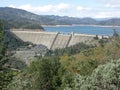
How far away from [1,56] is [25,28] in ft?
399

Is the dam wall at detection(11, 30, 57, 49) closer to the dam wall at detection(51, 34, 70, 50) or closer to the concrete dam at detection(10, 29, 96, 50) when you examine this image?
the concrete dam at detection(10, 29, 96, 50)

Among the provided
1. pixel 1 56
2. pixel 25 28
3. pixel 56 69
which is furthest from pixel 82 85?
pixel 25 28

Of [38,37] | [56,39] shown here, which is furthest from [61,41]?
[38,37]

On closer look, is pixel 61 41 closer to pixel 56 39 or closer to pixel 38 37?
pixel 56 39

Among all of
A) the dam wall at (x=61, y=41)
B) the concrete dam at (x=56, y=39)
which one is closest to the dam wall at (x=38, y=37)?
the concrete dam at (x=56, y=39)

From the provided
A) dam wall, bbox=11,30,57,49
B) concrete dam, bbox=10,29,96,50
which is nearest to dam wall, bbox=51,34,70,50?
concrete dam, bbox=10,29,96,50

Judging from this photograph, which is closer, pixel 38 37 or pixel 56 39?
pixel 56 39

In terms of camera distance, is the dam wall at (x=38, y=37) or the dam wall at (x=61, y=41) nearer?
the dam wall at (x=61, y=41)

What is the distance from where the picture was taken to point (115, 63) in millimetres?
11219

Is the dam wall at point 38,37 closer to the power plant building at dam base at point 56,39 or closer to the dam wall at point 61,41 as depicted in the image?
the power plant building at dam base at point 56,39

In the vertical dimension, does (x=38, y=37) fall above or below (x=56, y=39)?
below

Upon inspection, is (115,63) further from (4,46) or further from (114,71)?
(4,46)

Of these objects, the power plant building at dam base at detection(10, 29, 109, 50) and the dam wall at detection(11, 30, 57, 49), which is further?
the dam wall at detection(11, 30, 57, 49)

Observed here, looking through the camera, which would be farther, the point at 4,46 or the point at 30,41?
the point at 30,41
